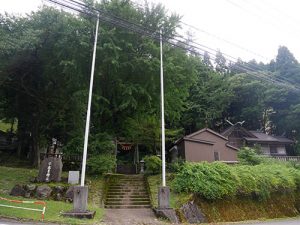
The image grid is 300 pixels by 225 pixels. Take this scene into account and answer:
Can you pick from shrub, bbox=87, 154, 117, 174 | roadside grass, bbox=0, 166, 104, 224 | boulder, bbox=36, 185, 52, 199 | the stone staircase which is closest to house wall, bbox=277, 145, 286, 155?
the stone staircase

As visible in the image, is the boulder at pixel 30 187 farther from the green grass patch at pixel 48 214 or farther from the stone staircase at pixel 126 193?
the stone staircase at pixel 126 193

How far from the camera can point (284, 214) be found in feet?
58.0

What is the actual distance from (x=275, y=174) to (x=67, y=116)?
1802 cm

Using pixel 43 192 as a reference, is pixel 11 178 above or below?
above

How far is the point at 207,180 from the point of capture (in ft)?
51.4

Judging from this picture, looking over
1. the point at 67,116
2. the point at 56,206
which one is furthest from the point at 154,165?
the point at 67,116

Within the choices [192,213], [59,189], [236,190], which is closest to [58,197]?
[59,189]

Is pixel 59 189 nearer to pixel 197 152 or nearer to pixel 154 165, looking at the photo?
pixel 154 165

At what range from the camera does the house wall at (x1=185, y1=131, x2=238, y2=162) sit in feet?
84.9

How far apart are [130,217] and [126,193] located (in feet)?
12.6

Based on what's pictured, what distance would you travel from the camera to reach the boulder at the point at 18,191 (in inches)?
583

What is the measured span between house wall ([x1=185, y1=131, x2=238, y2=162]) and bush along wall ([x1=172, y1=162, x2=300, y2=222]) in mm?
7533

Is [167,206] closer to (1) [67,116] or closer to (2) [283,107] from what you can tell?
(1) [67,116]

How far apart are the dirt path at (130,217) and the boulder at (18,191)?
461cm
